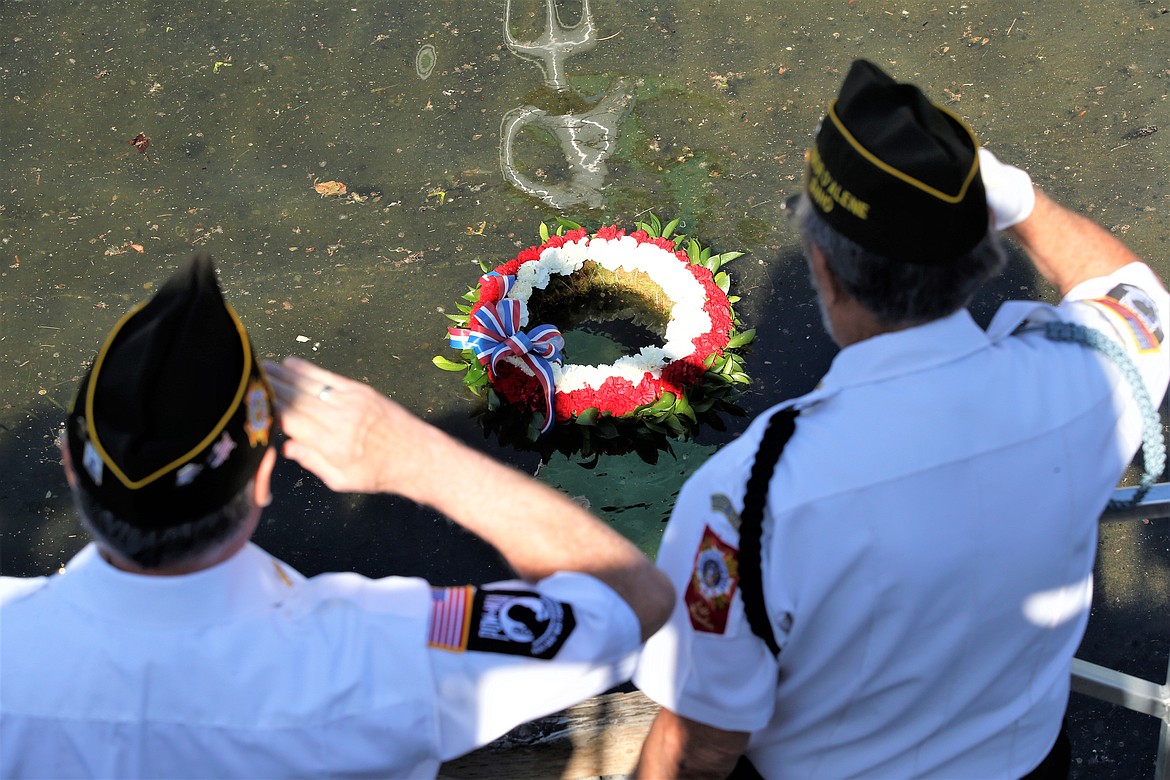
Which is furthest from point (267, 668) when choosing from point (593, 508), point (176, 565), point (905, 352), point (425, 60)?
point (425, 60)

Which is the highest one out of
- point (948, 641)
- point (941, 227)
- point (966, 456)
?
point (941, 227)

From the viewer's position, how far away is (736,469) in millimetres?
1682

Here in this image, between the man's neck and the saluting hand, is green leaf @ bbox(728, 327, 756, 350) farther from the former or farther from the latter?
the man's neck

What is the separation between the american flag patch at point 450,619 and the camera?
5.09 ft

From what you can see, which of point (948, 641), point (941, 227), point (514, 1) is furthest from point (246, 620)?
point (514, 1)

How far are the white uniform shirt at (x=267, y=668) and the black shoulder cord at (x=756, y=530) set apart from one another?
0.20m

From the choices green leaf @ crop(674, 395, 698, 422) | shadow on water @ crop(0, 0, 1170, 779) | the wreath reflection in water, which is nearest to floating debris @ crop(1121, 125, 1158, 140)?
shadow on water @ crop(0, 0, 1170, 779)

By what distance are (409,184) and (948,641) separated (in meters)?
4.08

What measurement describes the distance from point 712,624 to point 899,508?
14.8 inches

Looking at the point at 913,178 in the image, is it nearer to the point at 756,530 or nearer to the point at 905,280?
the point at 905,280

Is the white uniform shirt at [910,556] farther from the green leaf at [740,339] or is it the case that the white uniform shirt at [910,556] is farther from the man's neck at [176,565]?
the green leaf at [740,339]

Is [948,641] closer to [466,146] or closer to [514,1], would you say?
[466,146]

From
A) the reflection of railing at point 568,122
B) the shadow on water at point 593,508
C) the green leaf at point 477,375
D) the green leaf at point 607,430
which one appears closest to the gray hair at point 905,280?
the shadow on water at point 593,508

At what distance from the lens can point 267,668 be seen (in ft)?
4.92
